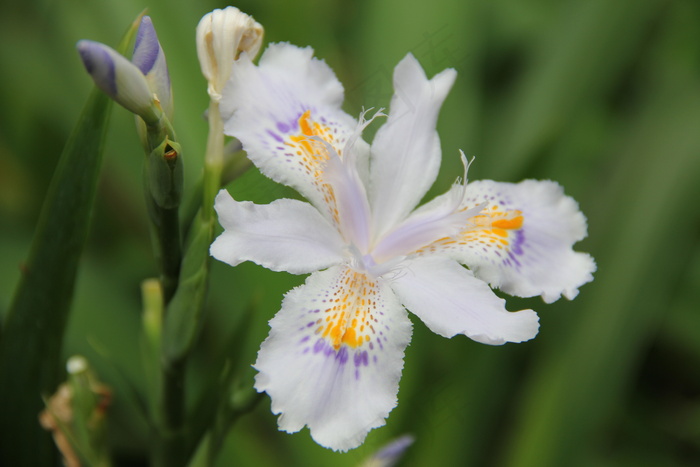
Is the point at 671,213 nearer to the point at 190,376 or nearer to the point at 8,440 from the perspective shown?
the point at 190,376

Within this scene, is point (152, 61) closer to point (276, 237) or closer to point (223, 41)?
point (223, 41)

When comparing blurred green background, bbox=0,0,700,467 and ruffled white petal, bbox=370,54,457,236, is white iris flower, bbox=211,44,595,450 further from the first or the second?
blurred green background, bbox=0,0,700,467

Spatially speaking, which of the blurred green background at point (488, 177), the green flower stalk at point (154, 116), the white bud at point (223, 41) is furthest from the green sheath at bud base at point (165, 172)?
the blurred green background at point (488, 177)

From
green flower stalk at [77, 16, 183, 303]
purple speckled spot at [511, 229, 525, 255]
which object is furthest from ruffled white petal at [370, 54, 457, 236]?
green flower stalk at [77, 16, 183, 303]

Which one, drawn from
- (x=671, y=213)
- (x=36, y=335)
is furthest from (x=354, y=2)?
(x=36, y=335)

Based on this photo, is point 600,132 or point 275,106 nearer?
point 275,106

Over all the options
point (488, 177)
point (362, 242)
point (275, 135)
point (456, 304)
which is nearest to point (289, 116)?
point (275, 135)
